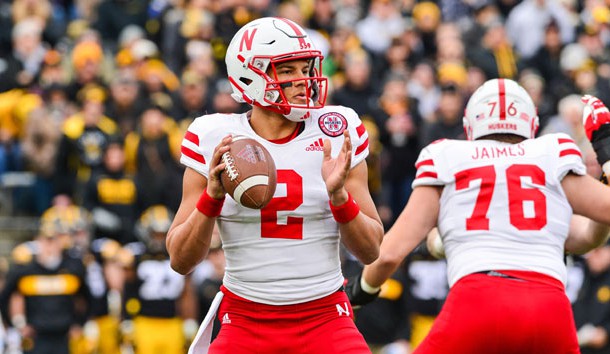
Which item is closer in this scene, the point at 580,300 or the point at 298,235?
the point at 298,235

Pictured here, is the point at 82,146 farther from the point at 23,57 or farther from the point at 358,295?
the point at 358,295

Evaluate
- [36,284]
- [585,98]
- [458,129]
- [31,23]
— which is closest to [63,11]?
[31,23]

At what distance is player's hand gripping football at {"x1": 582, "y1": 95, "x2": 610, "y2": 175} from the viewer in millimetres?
5730

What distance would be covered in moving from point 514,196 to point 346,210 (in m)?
1.01

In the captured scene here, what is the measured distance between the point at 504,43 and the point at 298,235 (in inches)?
353

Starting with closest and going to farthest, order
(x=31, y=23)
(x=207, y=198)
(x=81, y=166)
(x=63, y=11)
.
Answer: (x=207, y=198) → (x=81, y=166) → (x=31, y=23) → (x=63, y=11)

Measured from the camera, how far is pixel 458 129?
1189 centimetres

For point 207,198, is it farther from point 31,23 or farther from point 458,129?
point 31,23

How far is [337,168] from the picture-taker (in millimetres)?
4730

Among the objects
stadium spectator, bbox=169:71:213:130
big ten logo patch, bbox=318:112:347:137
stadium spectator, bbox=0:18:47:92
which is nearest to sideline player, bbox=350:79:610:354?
big ten logo patch, bbox=318:112:347:137

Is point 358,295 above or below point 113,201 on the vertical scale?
above

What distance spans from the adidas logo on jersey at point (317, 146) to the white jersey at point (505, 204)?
0.75m

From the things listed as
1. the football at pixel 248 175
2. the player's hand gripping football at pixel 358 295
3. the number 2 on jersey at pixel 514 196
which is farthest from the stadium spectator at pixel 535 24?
the football at pixel 248 175

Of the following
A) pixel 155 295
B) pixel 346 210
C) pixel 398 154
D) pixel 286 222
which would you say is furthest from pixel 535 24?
pixel 346 210
